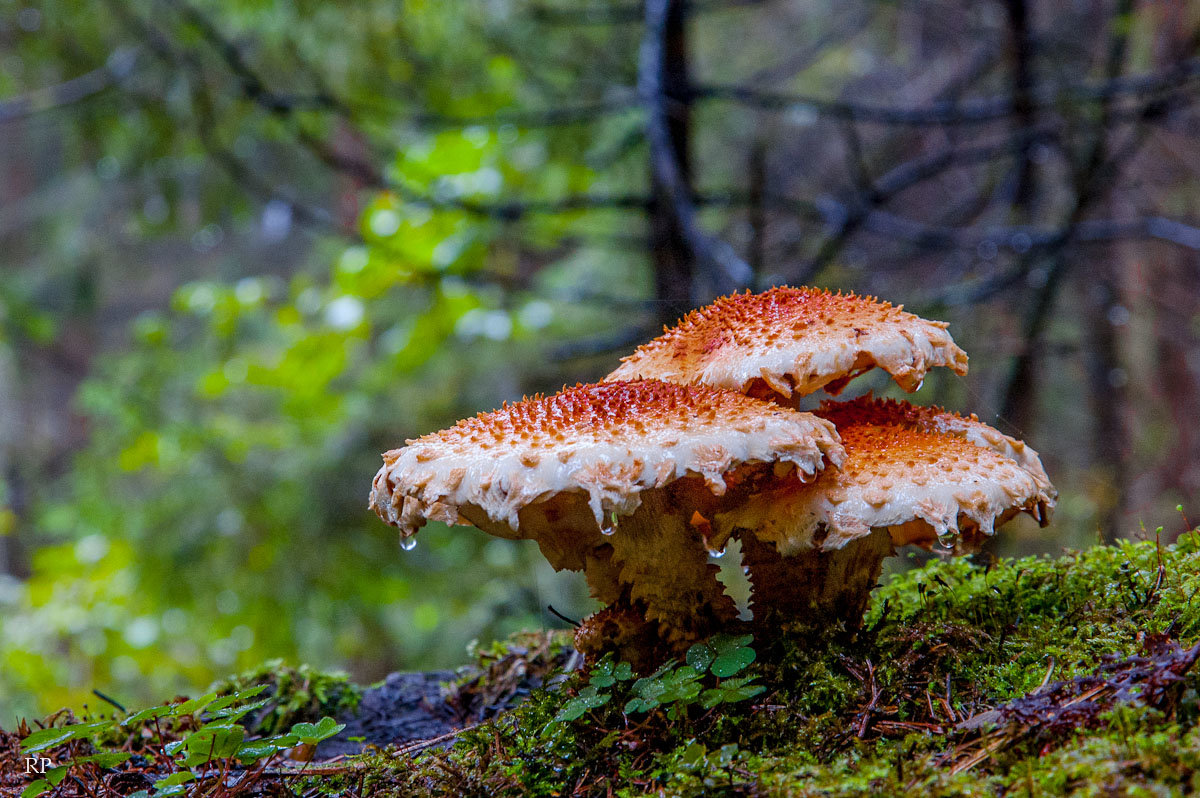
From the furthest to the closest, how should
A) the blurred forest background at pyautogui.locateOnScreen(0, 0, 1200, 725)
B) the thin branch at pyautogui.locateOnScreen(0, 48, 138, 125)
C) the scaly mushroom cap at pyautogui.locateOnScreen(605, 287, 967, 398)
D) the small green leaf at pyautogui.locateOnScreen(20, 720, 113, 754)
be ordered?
1. the thin branch at pyautogui.locateOnScreen(0, 48, 138, 125)
2. the blurred forest background at pyautogui.locateOnScreen(0, 0, 1200, 725)
3. the scaly mushroom cap at pyautogui.locateOnScreen(605, 287, 967, 398)
4. the small green leaf at pyautogui.locateOnScreen(20, 720, 113, 754)

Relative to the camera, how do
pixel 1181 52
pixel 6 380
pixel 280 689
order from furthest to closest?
pixel 6 380 → pixel 1181 52 → pixel 280 689

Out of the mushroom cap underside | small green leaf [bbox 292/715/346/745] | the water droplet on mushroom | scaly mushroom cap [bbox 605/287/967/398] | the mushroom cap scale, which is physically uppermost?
scaly mushroom cap [bbox 605/287/967/398]

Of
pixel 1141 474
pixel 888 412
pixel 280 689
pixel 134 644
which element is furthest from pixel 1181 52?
pixel 134 644

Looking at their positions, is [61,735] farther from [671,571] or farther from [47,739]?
[671,571]

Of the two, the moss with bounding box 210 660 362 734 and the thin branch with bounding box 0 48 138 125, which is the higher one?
the thin branch with bounding box 0 48 138 125

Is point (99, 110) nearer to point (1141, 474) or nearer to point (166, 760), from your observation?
point (166, 760)

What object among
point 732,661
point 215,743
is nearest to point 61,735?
point 215,743

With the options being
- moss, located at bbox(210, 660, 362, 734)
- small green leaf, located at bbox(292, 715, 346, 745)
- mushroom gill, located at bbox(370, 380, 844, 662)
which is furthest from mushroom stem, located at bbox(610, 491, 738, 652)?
moss, located at bbox(210, 660, 362, 734)

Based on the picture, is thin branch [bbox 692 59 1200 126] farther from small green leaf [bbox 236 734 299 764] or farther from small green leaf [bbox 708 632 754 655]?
small green leaf [bbox 236 734 299 764]
